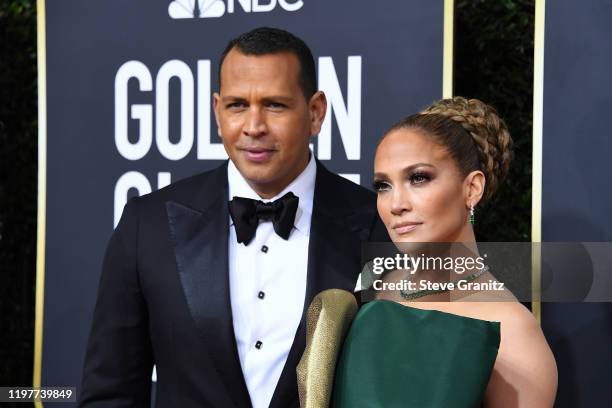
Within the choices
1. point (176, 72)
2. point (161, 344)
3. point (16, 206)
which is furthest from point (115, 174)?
point (161, 344)

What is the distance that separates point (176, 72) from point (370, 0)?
2.36 feet

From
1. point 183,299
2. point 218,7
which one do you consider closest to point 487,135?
point 183,299

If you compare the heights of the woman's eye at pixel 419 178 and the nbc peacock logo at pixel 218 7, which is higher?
the nbc peacock logo at pixel 218 7

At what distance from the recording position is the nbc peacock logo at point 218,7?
2.87m

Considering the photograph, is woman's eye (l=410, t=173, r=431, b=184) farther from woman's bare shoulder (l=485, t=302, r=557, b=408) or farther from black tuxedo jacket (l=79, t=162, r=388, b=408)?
black tuxedo jacket (l=79, t=162, r=388, b=408)

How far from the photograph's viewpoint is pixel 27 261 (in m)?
3.72

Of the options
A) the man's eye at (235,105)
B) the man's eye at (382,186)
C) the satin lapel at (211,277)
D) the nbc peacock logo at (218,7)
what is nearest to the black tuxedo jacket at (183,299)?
the satin lapel at (211,277)

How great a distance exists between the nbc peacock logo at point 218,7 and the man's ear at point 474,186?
1361mm

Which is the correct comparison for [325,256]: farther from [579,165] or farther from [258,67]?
[579,165]

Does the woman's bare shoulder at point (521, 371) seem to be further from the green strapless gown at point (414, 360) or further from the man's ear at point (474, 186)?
the man's ear at point (474, 186)

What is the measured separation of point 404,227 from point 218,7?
5.16ft

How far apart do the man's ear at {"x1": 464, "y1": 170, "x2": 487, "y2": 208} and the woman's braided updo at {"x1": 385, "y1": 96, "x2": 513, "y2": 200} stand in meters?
0.01

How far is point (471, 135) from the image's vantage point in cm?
173

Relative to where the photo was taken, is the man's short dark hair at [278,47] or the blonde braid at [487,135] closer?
the blonde braid at [487,135]
